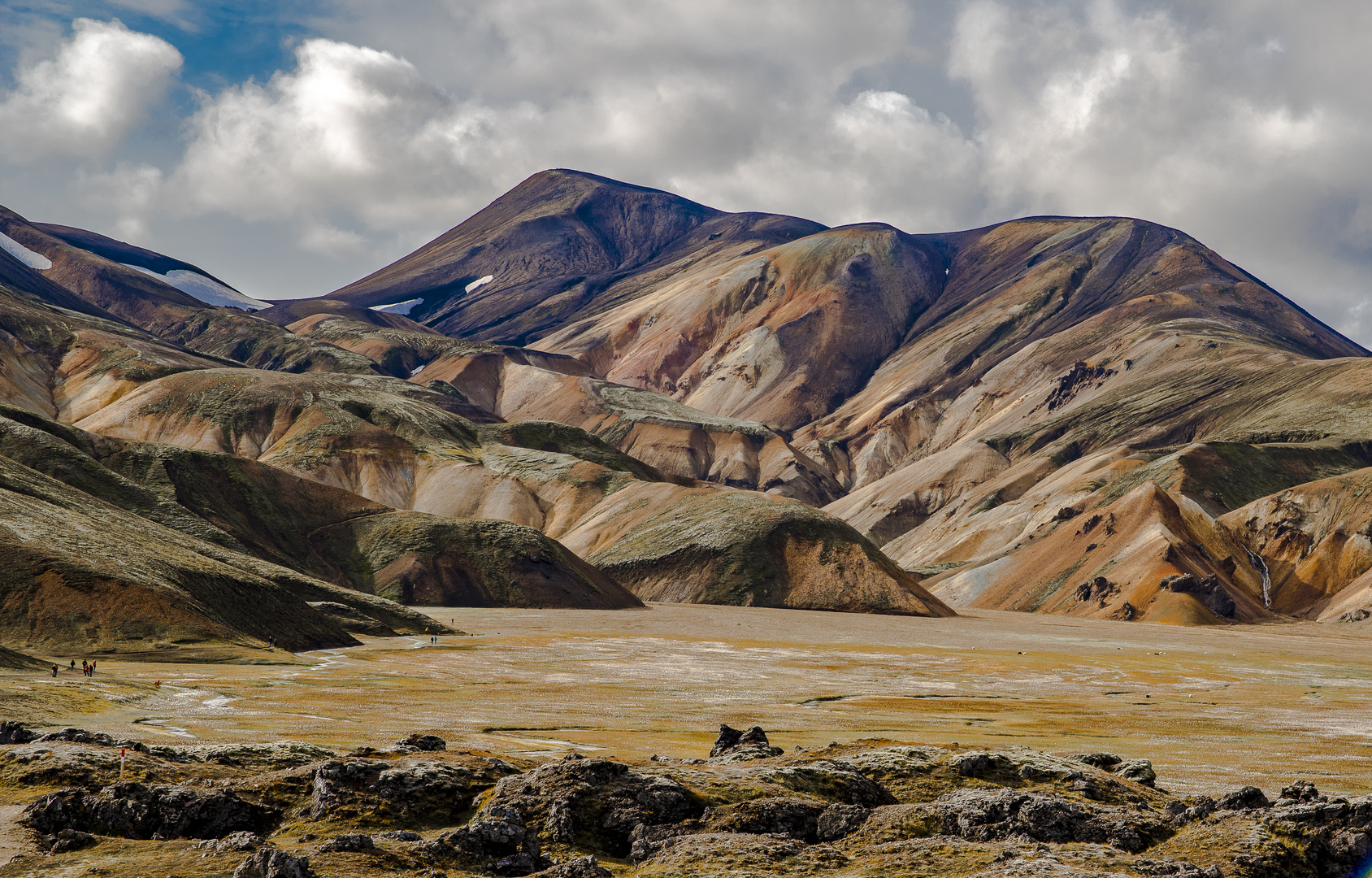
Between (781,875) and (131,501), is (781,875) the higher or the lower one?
the lower one

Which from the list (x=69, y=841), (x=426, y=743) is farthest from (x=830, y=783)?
(x=69, y=841)

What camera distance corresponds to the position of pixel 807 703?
249 ft

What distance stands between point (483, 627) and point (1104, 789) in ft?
374

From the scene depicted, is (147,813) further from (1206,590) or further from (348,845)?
(1206,590)

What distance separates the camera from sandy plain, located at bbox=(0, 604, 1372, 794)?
4994cm

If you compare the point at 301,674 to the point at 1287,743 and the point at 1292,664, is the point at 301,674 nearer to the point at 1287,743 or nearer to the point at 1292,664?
the point at 1287,743

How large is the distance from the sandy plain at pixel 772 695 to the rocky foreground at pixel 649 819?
11.0 meters

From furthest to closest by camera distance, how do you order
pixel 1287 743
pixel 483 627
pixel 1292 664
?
1. pixel 483 627
2. pixel 1292 664
3. pixel 1287 743

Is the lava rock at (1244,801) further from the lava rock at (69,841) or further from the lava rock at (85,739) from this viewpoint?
the lava rock at (85,739)

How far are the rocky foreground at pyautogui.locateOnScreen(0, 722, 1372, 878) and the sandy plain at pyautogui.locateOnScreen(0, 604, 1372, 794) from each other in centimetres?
1100

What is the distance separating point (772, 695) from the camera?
3159 inches

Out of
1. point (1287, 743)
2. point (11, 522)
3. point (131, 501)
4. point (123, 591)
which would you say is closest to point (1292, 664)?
point (1287, 743)

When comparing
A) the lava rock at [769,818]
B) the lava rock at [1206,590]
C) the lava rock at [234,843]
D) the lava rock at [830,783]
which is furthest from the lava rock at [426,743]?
the lava rock at [1206,590]

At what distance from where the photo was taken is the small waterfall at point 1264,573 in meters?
182
